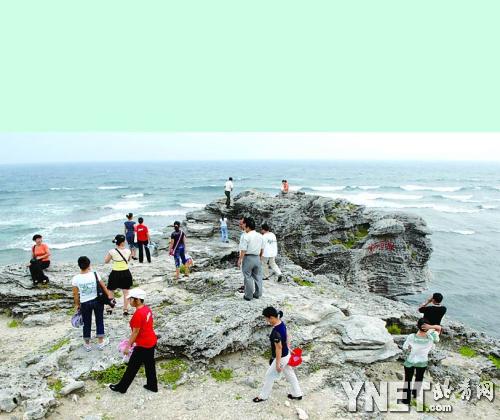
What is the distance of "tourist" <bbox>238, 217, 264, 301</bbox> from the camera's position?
9734 mm

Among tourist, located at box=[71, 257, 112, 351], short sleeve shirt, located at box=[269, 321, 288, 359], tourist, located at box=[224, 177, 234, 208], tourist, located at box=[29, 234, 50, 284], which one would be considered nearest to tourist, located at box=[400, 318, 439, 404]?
short sleeve shirt, located at box=[269, 321, 288, 359]

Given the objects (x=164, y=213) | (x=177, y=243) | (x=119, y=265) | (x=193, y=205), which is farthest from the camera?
(x=193, y=205)

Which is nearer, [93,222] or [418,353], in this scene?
[418,353]

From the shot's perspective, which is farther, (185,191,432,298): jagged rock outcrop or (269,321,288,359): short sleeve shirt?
(185,191,432,298): jagged rock outcrop

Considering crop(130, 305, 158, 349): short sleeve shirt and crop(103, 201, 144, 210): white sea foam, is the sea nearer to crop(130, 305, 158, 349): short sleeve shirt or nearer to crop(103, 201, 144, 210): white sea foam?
crop(103, 201, 144, 210): white sea foam

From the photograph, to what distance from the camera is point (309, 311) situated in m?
10.8

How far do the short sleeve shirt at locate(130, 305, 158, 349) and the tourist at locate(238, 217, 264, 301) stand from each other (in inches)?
127

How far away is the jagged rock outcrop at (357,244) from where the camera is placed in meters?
21.4

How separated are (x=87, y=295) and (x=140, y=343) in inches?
80.9

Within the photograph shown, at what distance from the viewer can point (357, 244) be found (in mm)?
21656

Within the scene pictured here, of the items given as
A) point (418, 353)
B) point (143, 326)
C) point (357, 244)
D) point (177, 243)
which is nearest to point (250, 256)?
point (143, 326)

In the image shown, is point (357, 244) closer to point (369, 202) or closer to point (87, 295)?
point (87, 295)

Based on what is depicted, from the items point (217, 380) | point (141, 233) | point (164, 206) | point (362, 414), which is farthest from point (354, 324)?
point (164, 206)

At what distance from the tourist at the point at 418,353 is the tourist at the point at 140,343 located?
16.7ft
